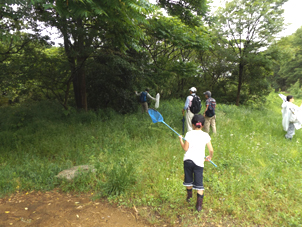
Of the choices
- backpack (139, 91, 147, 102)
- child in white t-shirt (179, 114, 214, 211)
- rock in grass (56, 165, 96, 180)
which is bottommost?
rock in grass (56, 165, 96, 180)

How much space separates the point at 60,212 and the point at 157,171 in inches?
80.9

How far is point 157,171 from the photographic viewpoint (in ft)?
13.9

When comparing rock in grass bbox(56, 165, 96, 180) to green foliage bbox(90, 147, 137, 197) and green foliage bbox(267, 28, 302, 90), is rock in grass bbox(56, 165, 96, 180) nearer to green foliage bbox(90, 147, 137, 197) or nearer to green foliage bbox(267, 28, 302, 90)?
green foliage bbox(90, 147, 137, 197)

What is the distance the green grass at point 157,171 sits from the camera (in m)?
3.19

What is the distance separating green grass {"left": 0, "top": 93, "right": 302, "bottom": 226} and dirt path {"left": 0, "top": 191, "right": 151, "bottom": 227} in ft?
0.64

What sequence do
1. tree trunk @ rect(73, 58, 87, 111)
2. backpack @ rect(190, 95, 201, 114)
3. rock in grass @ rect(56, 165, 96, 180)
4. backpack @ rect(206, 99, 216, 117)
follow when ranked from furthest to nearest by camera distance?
1. tree trunk @ rect(73, 58, 87, 111)
2. backpack @ rect(206, 99, 216, 117)
3. backpack @ rect(190, 95, 201, 114)
4. rock in grass @ rect(56, 165, 96, 180)

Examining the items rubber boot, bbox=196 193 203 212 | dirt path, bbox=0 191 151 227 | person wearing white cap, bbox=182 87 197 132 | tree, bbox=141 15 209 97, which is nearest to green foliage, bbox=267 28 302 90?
tree, bbox=141 15 209 97

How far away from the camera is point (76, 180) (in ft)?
12.6

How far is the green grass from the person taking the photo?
3.19m

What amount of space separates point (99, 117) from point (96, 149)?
9.55 ft

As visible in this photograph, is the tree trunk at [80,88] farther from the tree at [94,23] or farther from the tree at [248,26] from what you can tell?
the tree at [248,26]

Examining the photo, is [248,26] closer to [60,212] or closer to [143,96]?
[143,96]

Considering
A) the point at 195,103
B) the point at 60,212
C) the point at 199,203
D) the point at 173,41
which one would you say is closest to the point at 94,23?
the point at 173,41

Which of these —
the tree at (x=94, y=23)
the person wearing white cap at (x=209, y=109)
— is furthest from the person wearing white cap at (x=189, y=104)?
the tree at (x=94, y=23)
